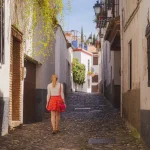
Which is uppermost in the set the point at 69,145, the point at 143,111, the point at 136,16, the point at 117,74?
the point at 136,16

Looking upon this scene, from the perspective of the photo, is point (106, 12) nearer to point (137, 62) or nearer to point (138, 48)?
point (137, 62)

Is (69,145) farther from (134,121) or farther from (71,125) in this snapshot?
(71,125)

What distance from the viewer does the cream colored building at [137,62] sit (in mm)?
8742

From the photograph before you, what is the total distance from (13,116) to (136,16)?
16.0 feet

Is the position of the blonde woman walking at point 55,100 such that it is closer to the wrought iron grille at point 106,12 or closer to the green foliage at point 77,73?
the wrought iron grille at point 106,12

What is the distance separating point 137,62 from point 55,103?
264 centimetres

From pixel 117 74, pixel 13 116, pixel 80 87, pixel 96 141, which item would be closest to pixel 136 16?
pixel 96 141

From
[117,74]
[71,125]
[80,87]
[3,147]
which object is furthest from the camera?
[80,87]

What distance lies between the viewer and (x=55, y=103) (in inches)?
443

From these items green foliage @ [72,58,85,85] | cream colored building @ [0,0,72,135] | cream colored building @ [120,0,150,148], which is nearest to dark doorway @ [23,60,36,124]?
cream colored building @ [0,0,72,135]

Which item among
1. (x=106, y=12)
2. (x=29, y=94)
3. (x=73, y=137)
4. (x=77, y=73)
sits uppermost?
(x=106, y=12)

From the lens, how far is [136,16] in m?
11.3

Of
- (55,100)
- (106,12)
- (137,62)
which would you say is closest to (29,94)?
(55,100)

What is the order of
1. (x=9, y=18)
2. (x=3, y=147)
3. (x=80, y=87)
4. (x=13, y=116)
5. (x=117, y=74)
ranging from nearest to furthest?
(x=3, y=147) < (x=9, y=18) < (x=13, y=116) < (x=117, y=74) < (x=80, y=87)
